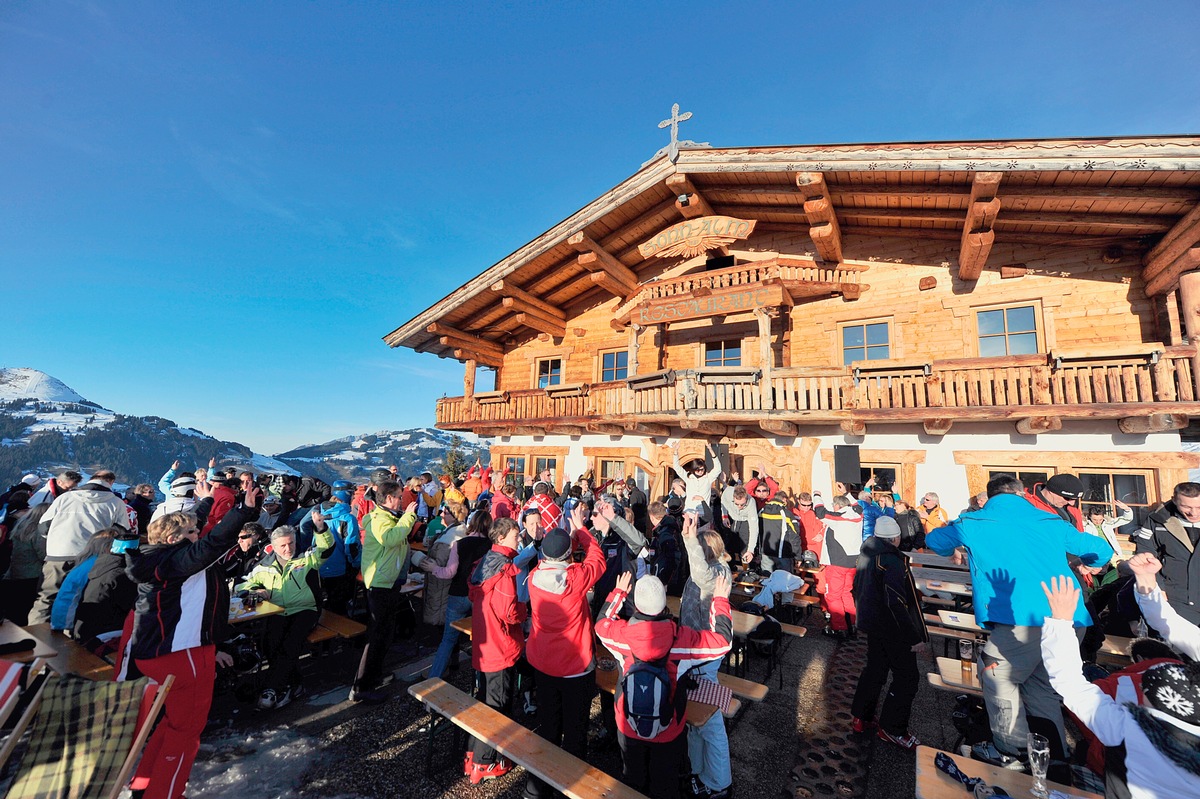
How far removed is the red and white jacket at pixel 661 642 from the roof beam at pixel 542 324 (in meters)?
12.9

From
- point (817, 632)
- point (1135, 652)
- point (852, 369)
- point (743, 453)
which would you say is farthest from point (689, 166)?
point (1135, 652)

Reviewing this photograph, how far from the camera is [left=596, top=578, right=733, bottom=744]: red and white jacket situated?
317 centimetres

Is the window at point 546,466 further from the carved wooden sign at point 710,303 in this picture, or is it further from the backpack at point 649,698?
the backpack at point 649,698

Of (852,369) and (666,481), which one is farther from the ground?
(852,369)

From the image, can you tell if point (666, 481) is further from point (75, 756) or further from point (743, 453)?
point (75, 756)

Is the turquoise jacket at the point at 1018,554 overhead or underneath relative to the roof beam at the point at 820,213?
underneath

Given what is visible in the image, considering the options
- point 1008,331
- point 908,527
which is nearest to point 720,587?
point 908,527

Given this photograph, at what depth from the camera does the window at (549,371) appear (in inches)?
678

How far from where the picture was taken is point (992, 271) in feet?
36.0

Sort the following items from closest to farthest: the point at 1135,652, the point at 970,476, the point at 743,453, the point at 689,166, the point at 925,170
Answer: the point at 1135,652 → the point at 925,170 → the point at 970,476 → the point at 689,166 → the point at 743,453

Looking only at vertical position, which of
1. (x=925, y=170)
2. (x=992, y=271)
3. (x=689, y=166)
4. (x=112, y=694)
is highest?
(x=689, y=166)

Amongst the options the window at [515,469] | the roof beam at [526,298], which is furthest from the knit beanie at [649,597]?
the window at [515,469]

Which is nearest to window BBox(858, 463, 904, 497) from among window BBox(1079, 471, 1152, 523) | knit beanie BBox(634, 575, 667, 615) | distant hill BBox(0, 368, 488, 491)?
window BBox(1079, 471, 1152, 523)

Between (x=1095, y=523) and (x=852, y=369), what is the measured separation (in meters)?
4.66
